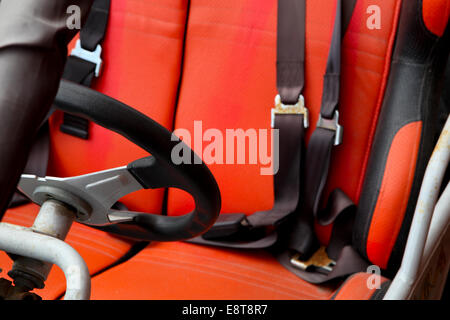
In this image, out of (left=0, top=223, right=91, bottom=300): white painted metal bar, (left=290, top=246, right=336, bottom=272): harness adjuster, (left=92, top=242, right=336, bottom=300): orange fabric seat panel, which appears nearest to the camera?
(left=0, top=223, right=91, bottom=300): white painted metal bar

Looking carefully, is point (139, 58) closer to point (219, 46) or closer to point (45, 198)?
point (219, 46)

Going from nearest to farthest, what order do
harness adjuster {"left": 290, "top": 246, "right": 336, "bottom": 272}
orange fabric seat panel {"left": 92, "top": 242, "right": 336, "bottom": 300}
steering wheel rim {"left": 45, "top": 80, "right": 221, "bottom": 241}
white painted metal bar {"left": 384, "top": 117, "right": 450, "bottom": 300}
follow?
1. steering wheel rim {"left": 45, "top": 80, "right": 221, "bottom": 241}
2. white painted metal bar {"left": 384, "top": 117, "right": 450, "bottom": 300}
3. orange fabric seat panel {"left": 92, "top": 242, "right": 336, "bottom": 300}
4. harness adjuster {"left": 290, "top": 246, "right": 336, "bottom": 272}

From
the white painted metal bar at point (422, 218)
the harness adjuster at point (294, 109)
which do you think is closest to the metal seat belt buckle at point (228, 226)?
the harness adjuster at point (294, 109)

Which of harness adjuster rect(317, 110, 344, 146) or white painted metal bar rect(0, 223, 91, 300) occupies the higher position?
harness adjuster rect(317, 110, 344, 146)

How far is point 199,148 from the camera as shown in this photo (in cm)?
108

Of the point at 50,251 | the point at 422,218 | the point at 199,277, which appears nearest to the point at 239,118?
the point at 199,277

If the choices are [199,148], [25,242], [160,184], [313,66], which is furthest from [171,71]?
[25,242]

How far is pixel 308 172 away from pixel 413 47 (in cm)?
32

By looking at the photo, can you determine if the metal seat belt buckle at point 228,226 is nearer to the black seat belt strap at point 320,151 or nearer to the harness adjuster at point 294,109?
the black seat belt strap at point 320,151

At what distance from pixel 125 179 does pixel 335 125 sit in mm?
479

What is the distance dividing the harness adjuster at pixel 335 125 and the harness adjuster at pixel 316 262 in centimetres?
26

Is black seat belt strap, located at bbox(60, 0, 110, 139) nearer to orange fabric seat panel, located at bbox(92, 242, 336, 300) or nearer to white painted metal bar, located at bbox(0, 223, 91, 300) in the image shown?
orange fabric seat panel, located at bbox(92, 242, 336, 300)

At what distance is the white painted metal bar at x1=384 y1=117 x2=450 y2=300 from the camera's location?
28.9 inches

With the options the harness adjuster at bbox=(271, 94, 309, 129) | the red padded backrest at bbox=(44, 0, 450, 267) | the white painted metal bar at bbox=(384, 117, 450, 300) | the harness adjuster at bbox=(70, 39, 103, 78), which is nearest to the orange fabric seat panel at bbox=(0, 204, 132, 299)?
the red padded backrest at bbox=(44, 0, 450, 267)
